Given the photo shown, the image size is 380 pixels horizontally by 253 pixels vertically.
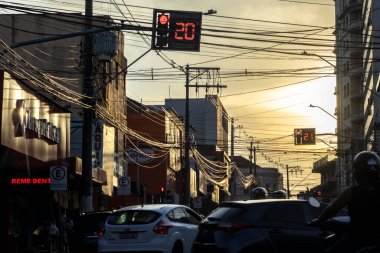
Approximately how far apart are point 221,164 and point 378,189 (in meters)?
93.9

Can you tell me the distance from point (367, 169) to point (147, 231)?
9.42 metres

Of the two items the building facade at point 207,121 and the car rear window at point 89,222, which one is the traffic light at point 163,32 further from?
the building facade at point 207,121

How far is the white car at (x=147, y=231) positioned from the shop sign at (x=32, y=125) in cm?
837

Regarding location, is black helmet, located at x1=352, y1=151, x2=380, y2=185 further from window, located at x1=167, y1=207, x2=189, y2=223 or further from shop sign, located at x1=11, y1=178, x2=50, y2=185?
shop sign, located at x1=11, y1=178, x2=50, y2=185

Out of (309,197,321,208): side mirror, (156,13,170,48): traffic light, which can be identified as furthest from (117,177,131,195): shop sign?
(309,197,321,208): side mirror

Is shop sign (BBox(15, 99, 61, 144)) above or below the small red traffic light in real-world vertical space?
below

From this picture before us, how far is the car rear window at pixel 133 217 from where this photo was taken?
1647 centimetres

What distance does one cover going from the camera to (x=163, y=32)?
19.0m

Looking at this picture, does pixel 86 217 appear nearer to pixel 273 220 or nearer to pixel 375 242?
pixel 273 220

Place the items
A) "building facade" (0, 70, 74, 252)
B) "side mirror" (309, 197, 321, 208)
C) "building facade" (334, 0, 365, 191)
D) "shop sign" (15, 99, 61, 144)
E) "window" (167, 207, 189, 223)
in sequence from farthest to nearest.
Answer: "building facade" (334, 0, 365, 191)
"shop sign" (15, 99, 61, 144)
"building facade" (0, 70, 74, 252)
"window" (167, 207, 189, 223)
"side mirror" (309, 197, 321, 208)

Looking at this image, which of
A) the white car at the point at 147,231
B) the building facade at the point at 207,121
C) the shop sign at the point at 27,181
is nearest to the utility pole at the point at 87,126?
the shop sign at the point at 27,181

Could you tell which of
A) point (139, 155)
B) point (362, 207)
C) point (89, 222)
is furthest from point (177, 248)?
point (139, 155)

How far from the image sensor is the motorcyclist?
6.96m

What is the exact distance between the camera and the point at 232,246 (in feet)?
37.4
